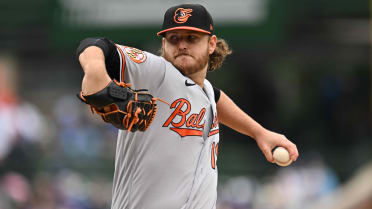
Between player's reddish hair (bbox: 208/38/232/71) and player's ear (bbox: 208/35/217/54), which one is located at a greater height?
player's ear (bbox: 208/35/217/54)

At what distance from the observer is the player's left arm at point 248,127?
4.20m

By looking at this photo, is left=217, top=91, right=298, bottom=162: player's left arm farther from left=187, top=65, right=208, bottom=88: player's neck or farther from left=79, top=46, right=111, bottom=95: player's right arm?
left=79, top=46, right=111, bottom=95: player's right arm

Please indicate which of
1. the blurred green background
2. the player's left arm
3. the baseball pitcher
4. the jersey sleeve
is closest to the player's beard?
the baseball pitcher

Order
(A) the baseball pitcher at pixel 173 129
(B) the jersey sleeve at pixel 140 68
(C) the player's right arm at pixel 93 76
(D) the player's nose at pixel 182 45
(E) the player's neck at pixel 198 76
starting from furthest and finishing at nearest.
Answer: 1. (E) the player's neck at pixel 198 76
2. (D) the player's nose at pixel 182 45
3. (A) the baseball pitcher at pixel 173 129
4. (B) the jersey sleeve at pixel 140 68
5. (C) the player's right arm at pixel 93 76

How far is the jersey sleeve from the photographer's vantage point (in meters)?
3.28

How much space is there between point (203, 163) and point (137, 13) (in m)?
10.2

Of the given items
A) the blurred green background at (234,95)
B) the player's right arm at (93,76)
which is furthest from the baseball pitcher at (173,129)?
the blurred green background at (234,95)

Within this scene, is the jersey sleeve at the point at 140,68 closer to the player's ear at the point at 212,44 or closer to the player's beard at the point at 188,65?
the player's beard at the point at 188,65

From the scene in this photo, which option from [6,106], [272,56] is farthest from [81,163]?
[272,56]

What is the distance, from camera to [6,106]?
510 inches

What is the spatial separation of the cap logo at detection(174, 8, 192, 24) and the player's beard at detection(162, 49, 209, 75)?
0.56 ft

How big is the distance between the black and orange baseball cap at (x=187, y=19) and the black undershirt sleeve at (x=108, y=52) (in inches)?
17.2

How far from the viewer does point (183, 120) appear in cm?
361

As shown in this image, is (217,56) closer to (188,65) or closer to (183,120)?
(188,65)
